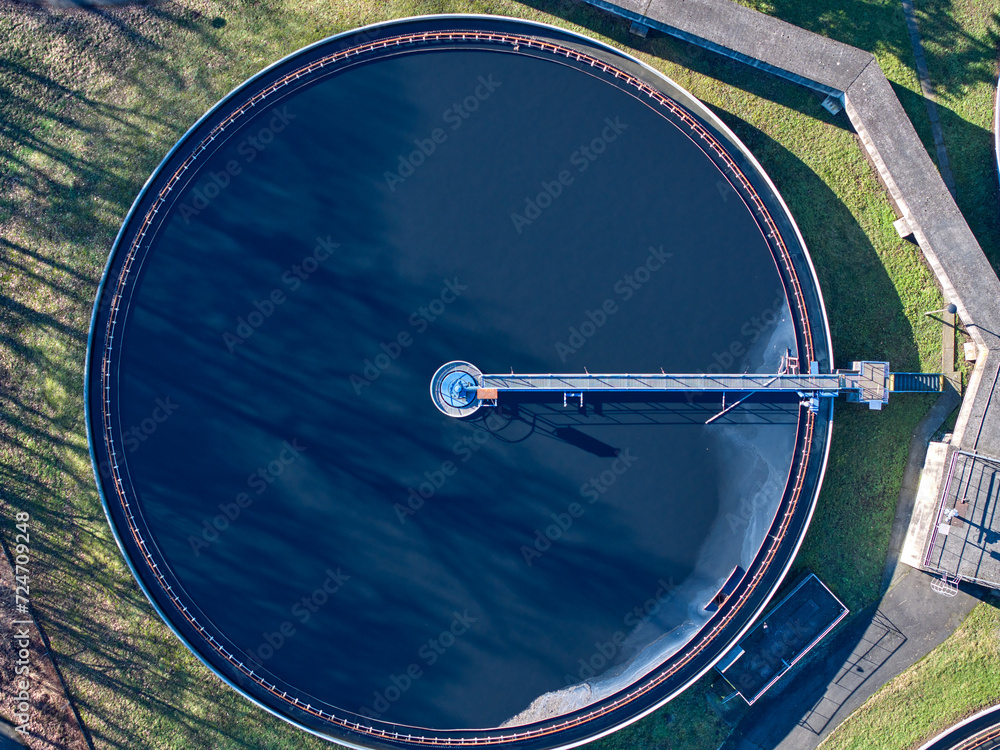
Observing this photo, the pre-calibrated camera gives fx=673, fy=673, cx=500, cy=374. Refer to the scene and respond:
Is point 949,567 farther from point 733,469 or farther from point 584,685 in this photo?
point 584,685

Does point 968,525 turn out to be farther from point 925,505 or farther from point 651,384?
point 651,384

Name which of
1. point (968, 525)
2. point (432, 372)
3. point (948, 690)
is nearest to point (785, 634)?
point (948, 690)

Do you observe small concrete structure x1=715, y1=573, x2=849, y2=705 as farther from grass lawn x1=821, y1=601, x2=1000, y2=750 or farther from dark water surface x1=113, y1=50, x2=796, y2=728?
grass lawn x1=821, y1=601, x2=1000, y2=750

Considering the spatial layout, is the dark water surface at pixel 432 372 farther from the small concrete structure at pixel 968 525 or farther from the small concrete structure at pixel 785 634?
the small concrete structure at pixel 968 525

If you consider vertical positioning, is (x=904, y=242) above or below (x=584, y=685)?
above

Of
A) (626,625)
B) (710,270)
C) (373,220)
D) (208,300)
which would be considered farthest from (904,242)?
(208,300)

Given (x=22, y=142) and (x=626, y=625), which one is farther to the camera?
(x=22, y=142)
